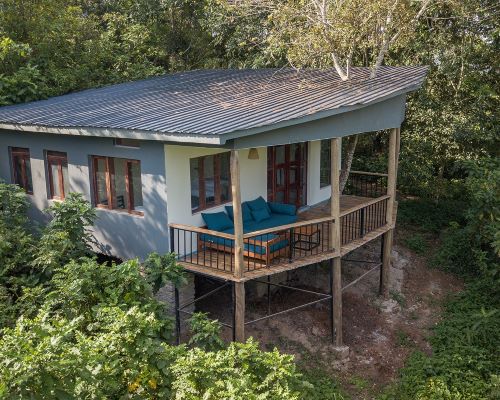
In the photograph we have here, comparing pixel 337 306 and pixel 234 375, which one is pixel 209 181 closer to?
pixel 337 306

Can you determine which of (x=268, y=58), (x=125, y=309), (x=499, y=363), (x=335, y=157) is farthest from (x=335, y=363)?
(x=268, y=58)

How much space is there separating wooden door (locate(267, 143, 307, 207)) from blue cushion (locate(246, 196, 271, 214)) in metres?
0.77

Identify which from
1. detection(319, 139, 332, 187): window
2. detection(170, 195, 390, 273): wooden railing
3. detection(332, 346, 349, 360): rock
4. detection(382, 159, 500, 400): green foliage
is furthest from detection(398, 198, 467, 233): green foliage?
detection(332, 346, 349, 360): rock

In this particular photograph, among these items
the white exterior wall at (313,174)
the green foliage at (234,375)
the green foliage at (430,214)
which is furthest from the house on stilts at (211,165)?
the green foliage at (430,214)

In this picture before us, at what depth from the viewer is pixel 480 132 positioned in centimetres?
1661

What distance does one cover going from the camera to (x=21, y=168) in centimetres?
1225

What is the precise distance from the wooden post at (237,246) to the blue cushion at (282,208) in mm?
3304

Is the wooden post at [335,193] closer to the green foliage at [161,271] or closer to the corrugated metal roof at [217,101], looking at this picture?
the corrugated metal roof at [217,101]

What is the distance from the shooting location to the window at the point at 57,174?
11.4 meters

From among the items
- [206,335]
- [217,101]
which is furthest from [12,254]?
[217,101]

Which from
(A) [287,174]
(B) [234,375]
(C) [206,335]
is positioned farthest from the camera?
(A) [287,174]

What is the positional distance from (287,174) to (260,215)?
2.24 m

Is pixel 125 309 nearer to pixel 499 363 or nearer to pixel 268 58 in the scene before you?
pixel 499 363

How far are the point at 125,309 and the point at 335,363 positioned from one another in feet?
16.6
